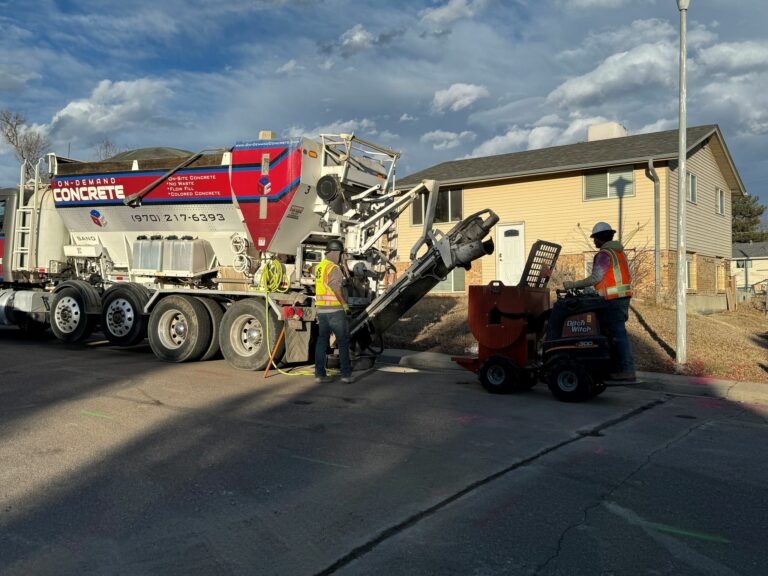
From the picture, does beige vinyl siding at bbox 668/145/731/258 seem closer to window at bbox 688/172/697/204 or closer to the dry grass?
window at bbox 688/172/697/204

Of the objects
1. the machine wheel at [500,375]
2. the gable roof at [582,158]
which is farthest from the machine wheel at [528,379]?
the gable roof at [582,158]

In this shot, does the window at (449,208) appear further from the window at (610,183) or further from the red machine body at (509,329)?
the red machine body at (509,329)

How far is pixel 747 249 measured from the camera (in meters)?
41.6

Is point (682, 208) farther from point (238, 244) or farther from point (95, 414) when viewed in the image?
point (95, 414)

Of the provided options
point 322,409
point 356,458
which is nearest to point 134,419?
point 322,409

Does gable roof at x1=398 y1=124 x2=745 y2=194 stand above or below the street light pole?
above

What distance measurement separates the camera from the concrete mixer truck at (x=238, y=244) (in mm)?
9406

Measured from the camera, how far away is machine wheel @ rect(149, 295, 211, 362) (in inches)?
395

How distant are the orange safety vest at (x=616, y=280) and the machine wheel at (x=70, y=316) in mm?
8675

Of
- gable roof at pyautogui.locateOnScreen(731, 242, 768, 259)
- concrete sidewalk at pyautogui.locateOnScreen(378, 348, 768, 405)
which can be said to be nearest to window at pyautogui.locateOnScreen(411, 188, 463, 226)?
concrete sidewalk at pyautogui.locateOnScreen(378, 348, 768, 405)

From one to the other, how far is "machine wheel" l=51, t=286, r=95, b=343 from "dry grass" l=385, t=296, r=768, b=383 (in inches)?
223

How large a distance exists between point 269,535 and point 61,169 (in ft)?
33.9

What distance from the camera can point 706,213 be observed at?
74.0 feet

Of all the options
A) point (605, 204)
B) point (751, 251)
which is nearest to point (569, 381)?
point (605, 204)
